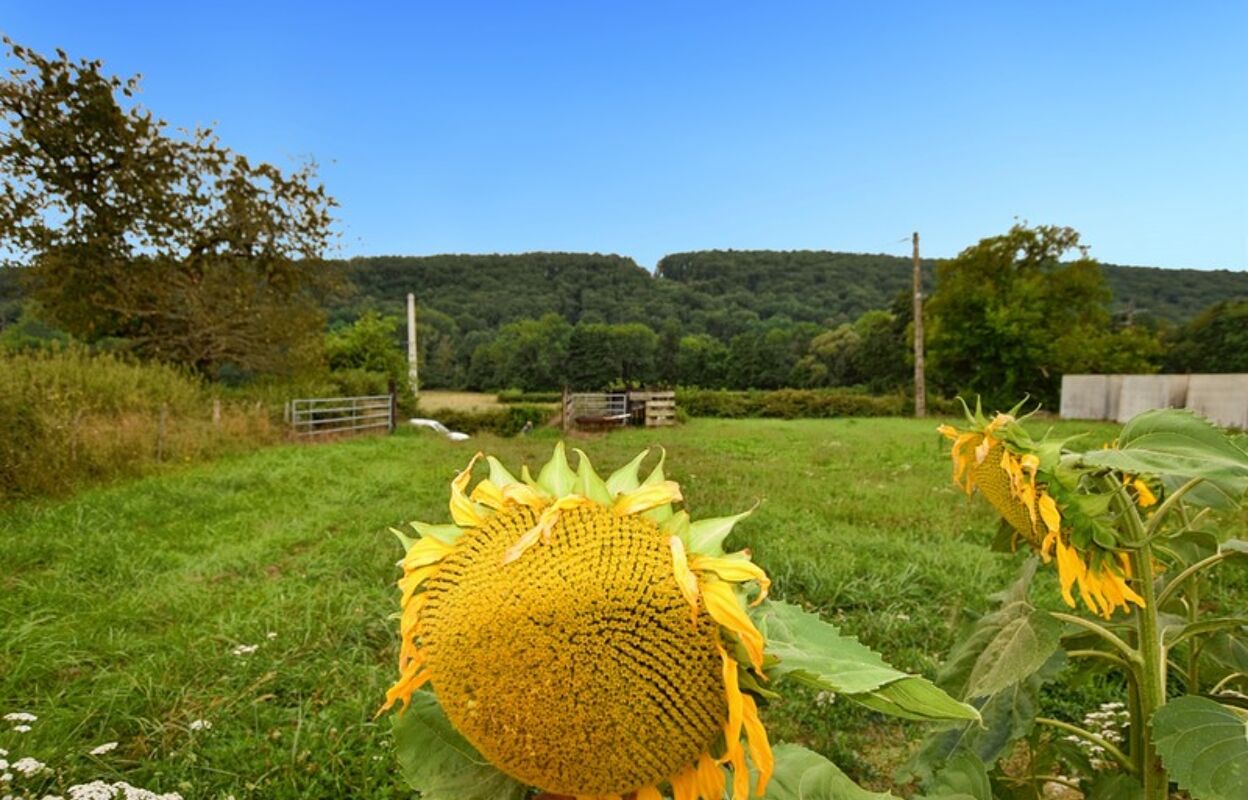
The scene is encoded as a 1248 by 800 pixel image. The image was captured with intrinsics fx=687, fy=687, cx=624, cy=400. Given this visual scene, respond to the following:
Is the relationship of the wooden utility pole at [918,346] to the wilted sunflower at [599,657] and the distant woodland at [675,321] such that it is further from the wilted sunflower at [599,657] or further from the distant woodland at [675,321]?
the wilted sunflower at [599,657]

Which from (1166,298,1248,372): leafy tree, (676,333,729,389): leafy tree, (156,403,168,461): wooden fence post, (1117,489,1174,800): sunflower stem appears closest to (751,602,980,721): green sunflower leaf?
(1117,489,1174,800): sunflower stem

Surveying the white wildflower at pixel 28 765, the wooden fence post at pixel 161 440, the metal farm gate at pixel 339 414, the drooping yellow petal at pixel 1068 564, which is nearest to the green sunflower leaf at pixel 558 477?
the drooping yellow petal at pixel 1068 564

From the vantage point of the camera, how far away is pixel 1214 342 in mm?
29156

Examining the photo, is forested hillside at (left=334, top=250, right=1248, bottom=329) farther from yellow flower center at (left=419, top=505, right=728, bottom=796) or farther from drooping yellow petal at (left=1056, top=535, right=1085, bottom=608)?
yellow flower center at (left=419, top=505, right=728, bottom=796)

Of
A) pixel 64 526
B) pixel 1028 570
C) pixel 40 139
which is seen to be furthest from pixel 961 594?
pixel 40 139

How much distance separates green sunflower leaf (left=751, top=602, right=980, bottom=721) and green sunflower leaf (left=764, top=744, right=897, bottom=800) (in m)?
0.15

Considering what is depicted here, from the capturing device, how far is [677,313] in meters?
51.2

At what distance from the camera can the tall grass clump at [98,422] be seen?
721cm

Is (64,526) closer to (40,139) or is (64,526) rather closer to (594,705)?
(594,705)

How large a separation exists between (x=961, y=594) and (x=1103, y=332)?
90.1 ft

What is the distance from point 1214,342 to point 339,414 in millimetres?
34434

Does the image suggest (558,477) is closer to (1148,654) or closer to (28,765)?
(1148,654)

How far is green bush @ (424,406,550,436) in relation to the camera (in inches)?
845

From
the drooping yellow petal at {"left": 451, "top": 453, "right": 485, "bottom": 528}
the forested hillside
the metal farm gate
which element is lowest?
the metal farm gate
